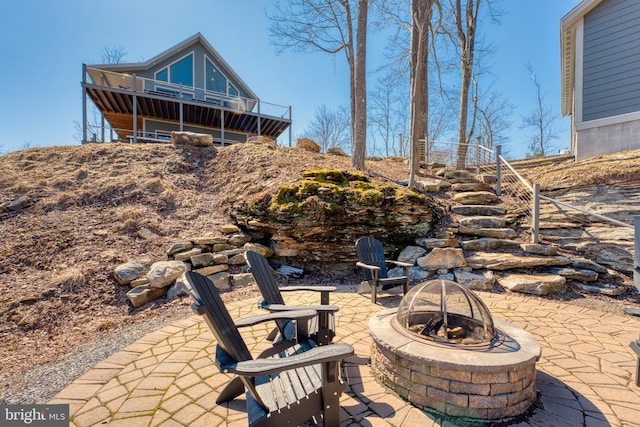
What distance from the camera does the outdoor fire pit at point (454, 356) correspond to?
1773 mm

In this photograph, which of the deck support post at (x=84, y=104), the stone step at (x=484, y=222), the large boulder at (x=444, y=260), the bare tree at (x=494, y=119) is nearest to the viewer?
the large boulder at (x=444, y=260)

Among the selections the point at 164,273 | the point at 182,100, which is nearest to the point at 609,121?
the point at 164,273

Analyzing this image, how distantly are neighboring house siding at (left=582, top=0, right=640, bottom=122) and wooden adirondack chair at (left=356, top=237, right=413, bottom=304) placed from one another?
306 inches

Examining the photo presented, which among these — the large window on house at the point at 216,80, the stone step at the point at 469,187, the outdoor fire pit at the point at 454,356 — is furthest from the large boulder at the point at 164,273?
the large window on house at the point at 216,80

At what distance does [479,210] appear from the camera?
600 centimetres

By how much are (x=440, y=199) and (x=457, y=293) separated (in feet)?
15.2

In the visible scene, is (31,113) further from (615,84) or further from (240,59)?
(615,84)

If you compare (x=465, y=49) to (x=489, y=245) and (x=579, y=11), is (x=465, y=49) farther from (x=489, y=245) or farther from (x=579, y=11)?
Answer: (x=489, y=245)

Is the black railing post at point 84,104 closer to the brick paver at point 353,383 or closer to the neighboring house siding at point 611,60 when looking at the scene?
the brick paver at point 353,383

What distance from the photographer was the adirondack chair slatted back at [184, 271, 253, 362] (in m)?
1.51

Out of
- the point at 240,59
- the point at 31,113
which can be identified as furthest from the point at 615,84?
the point at 31,113

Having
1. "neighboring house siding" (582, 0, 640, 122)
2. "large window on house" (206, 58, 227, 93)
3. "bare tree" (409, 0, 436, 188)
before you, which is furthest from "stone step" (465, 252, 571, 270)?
"large window on house" (206, 58, 227, 93)

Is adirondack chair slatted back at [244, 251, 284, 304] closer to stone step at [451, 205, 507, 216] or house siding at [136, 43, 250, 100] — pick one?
stone step at [451, 205, 507, 216]

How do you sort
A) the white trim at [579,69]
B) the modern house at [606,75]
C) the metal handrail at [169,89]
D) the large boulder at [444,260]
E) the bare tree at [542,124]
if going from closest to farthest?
1. the large boulder at [444,260]
2. the modern house at [606,75]
3. the white trim at [579,69]
4. the metal handrail at [169,89]
5. the bare tree at [542,124]
